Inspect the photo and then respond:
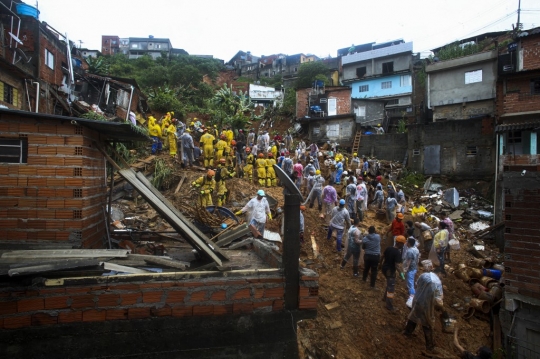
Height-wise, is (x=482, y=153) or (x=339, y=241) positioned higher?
(x=482, y=153)

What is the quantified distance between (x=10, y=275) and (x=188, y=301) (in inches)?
65.9

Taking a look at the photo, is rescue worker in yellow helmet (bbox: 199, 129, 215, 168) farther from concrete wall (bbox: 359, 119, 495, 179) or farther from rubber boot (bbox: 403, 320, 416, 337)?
concrete wall (bbox: 359, 119, 495, 179)

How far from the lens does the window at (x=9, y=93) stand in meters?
13.4

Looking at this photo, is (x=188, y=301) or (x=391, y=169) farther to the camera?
(x=391, y=169)

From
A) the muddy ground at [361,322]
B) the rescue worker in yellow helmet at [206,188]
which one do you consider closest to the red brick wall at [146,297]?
the muddy ground at [361,322]

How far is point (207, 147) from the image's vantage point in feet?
44.3

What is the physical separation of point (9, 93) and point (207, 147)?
8733mm

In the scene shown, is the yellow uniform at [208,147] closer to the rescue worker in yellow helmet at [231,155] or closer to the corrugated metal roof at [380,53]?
the rescue worker in yellow helmet at [231,155]

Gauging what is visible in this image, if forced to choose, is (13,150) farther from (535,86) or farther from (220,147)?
(535,86)

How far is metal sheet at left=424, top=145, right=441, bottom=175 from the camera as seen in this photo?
22594 mm

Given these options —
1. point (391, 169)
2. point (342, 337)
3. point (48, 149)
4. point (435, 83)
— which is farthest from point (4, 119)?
point (435, 83)

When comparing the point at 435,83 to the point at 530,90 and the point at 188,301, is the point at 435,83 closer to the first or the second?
the point at 530,90

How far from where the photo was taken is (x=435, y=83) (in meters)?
25.8

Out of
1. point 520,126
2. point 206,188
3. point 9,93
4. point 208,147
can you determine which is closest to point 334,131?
point 520,126
